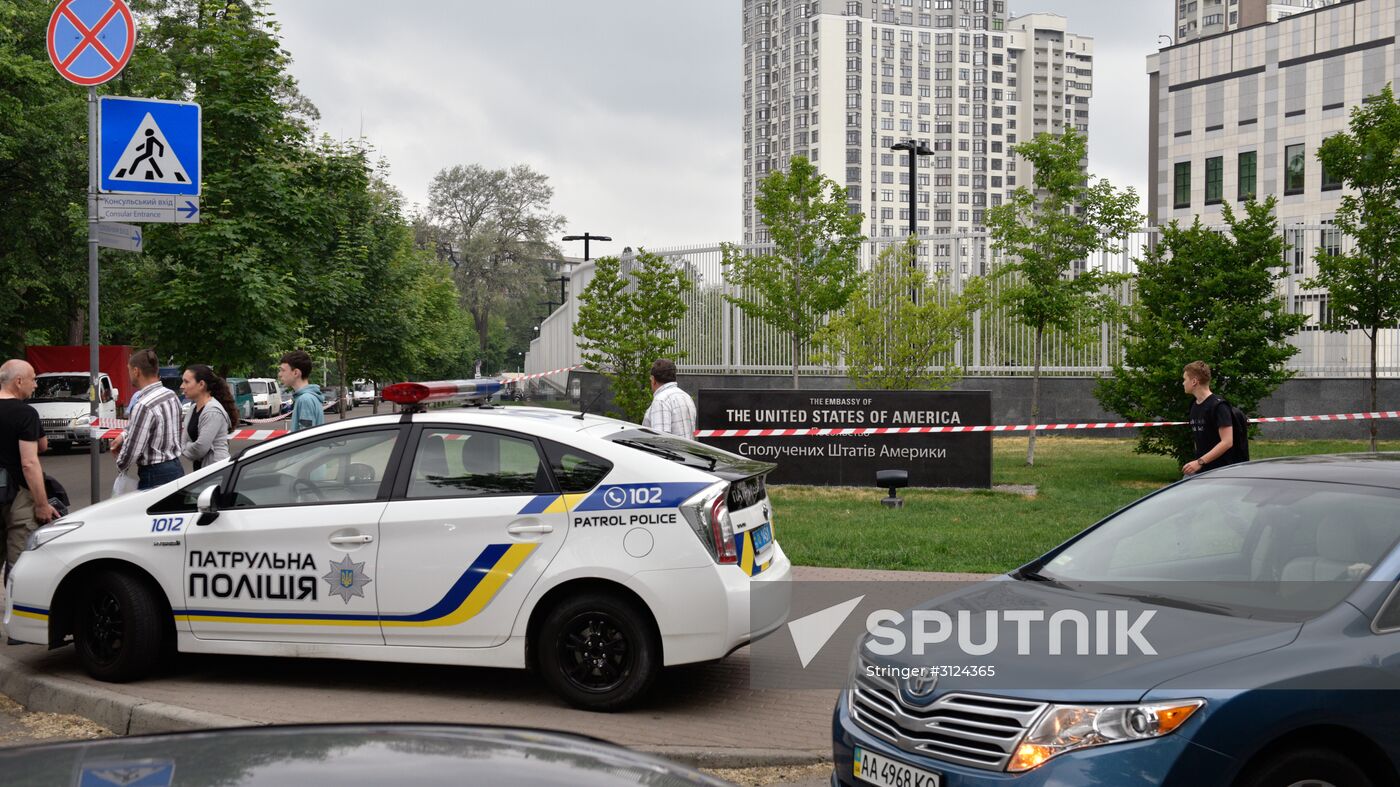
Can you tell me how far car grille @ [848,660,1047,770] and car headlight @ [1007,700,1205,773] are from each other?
0.04 m

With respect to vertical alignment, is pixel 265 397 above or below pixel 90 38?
below

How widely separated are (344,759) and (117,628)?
19.0 ft

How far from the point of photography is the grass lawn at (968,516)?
1123 centimetres

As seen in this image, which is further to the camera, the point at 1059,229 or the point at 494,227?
the point at 494,227

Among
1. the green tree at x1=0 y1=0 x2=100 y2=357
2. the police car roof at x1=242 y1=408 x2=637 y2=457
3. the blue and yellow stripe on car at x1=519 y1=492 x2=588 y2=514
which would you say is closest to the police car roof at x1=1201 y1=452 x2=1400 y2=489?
the blue and yellow stripe on car at x1=519 y1=492 x2=588 y2=514

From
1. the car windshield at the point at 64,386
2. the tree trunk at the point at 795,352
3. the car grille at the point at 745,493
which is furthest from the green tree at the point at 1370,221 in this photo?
the car windshield at the point at 64,386

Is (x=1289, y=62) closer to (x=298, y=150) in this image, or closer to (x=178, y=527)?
(x=298, y=150)

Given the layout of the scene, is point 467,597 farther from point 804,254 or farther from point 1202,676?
point 804,254

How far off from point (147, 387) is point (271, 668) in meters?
3.06

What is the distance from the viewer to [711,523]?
6.39 meters

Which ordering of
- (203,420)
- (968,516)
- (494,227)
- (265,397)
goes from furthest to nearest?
(494,227), (265,397), (968,516), (203,420)

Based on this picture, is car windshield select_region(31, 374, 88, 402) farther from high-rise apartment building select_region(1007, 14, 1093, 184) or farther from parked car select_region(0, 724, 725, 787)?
high-rise apartment building select_region(1007, 14, 1093, 184)

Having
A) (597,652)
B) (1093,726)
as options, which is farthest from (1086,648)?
(597,652)

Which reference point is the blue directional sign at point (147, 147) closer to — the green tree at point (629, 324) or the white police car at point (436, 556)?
the white police car at point (436, 556)
